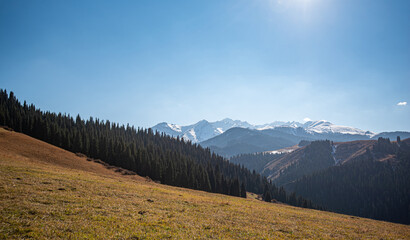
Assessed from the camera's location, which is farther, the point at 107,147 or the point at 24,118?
the point at 24,118

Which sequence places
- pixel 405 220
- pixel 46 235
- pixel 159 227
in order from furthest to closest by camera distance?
pixel 405 220, pixel 159 227, pixel 46 235

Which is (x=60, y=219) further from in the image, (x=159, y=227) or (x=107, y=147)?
(x=107, y=147)

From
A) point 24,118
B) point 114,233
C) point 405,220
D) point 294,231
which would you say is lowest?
point 405,220

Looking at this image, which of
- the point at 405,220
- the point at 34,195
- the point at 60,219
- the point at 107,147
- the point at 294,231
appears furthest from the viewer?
the point at 405,220

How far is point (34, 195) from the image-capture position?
22391mm

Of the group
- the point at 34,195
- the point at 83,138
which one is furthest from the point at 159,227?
the point at 83,138

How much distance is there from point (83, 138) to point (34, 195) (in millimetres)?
102767

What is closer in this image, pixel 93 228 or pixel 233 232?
pixel 93 228

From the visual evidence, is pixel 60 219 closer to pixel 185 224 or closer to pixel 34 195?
pixel 34 195

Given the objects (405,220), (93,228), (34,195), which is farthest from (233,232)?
(405,220)

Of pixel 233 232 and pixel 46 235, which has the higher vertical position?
pixel 46 235

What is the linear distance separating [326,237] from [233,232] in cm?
1137

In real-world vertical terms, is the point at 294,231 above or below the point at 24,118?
below

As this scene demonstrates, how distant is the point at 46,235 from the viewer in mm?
13867
